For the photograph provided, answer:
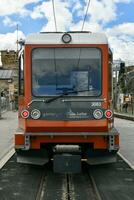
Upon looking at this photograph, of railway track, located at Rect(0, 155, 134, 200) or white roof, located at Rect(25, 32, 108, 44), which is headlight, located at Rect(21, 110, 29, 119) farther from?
white roof, located at Rect(25, 32, 108, 44)

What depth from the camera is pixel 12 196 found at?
30.7 feet

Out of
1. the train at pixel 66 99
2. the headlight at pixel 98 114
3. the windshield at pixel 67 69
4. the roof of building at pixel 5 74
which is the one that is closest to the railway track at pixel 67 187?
the train at pixel 66 99

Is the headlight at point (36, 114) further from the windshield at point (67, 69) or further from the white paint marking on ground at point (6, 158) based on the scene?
the white paint marking on ground at point (6, 158)

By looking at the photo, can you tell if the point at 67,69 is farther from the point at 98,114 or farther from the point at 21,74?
the point at 98,114

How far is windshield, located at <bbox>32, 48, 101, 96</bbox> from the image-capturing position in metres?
11.5

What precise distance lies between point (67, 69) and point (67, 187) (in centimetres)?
262

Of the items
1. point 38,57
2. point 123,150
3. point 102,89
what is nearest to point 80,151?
point 102,89

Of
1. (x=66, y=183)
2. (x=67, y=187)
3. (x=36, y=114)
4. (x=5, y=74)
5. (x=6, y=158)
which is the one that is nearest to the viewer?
(x=67, y=187)

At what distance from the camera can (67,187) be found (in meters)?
10.3

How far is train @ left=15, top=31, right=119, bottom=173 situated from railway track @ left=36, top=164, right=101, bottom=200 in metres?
0.47

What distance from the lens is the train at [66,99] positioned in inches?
442

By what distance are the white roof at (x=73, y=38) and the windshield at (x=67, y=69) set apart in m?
0.17

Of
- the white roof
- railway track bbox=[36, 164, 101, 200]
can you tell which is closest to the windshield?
the white roof

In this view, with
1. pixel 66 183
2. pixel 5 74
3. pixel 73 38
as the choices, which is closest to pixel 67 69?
pixel 73 38
